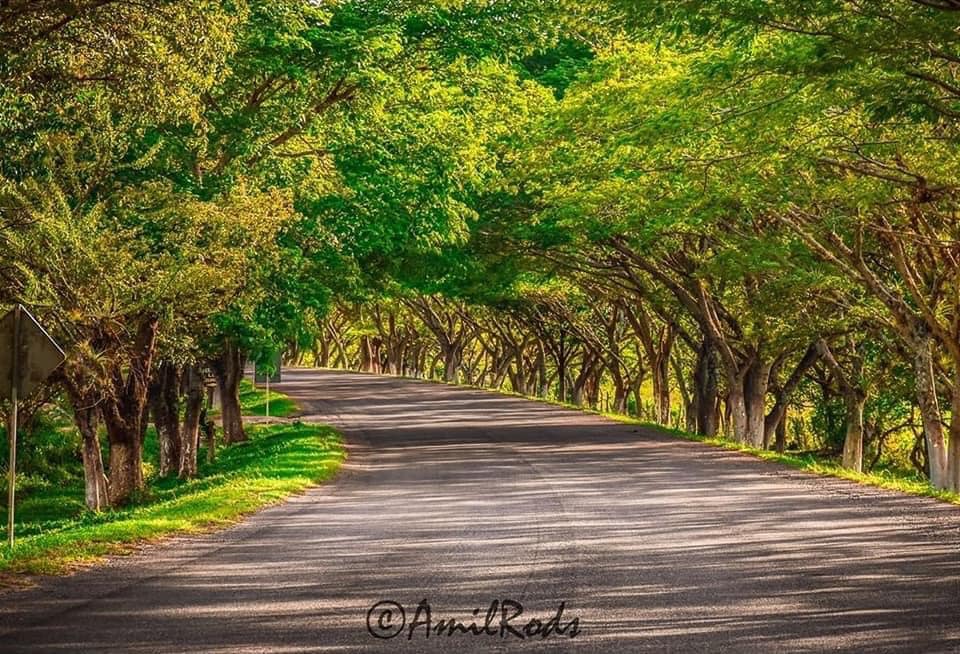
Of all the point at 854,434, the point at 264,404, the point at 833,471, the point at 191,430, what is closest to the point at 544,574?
the point at 833,471

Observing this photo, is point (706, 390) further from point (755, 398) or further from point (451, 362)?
point (451, 362)

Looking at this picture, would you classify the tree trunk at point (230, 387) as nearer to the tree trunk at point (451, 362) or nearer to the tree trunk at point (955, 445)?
the tree trunk at point (955, 445)

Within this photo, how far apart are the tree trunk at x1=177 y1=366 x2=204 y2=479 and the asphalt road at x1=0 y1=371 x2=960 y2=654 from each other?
1079 centimetres

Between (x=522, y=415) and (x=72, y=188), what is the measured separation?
2319cm

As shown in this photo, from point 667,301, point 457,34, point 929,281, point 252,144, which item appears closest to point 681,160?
point 457,34

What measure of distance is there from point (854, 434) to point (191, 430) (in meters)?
18.4

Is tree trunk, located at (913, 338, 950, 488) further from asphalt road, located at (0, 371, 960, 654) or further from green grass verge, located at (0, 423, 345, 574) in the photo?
green grass verge, located at (0, 423, 345, 574)

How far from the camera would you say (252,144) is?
24906 millimetres

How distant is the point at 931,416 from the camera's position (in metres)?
29.1

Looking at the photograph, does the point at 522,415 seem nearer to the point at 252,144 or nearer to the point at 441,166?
the point at 441,166

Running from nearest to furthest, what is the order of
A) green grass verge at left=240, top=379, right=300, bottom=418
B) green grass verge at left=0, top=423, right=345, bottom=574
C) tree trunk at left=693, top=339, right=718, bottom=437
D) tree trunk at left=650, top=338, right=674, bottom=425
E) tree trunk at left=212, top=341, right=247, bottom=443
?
green grass verge at left=0, top=423, right=345, bottom=574 < tree trunk at left=212, top=341, right=247, bottom=443 < tree trunk at left=693, top=339, right=718, bottom=437 < tree trunk at left=650, top=338, right=674, bottom=425 < green grass verge at left=240, top=379, right=300, bottom=418

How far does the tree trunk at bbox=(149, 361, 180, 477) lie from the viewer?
3262cm

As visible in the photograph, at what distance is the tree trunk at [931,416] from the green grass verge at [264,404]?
2313 cm

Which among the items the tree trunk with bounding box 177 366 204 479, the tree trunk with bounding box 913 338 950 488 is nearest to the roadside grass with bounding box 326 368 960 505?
the tree trunk with bounding box 913 338 950 488
